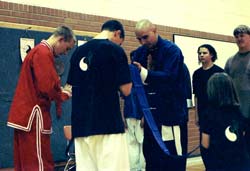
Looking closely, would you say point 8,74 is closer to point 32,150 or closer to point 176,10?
point 32,150

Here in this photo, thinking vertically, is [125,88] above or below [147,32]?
below

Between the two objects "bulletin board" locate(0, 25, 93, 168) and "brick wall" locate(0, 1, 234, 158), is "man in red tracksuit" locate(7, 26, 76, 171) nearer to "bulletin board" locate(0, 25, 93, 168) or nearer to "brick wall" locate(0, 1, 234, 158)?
"bulletin board" locate(0, 25, 93, 168)

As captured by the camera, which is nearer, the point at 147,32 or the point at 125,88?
the point at 125,88

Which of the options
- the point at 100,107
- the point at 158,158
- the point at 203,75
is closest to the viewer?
the point at 100,107

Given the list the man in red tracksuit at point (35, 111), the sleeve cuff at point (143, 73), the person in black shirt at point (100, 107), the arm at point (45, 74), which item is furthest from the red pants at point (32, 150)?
the sleeve cuff at point (143, 73)

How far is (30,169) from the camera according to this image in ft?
10.7

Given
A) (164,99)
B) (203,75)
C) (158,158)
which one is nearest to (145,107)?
(164,99)

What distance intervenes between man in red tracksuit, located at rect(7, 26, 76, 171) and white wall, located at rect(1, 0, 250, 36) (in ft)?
6.19

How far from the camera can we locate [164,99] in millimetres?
3426

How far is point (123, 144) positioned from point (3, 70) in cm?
240

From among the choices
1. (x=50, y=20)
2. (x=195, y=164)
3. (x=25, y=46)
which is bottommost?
(x=195, y=164)

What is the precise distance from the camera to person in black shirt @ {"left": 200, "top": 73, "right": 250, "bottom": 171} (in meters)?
3.27

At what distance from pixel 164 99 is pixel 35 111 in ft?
3.72

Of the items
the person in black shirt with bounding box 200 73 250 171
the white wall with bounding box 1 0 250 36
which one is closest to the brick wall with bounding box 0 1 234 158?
the white wall with bounding box 1 0 250 36
